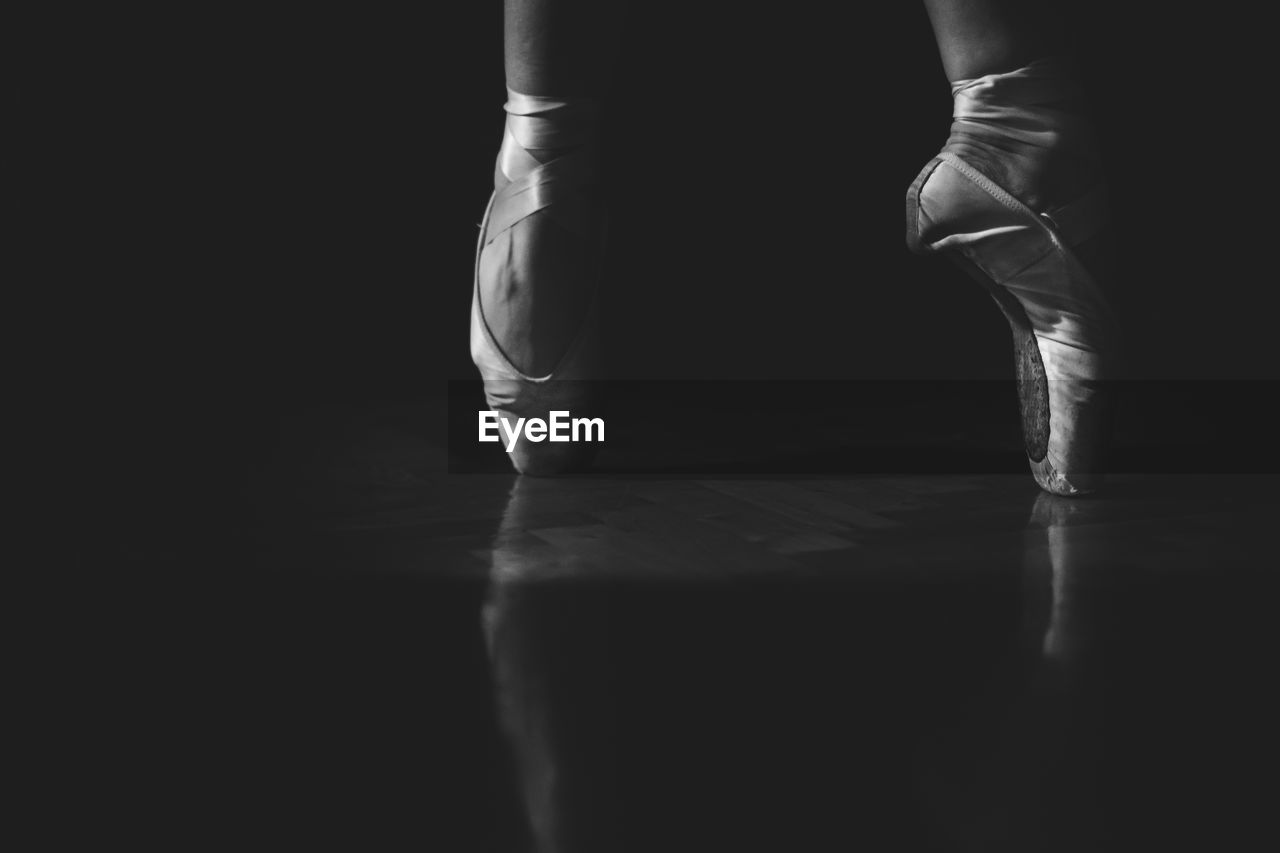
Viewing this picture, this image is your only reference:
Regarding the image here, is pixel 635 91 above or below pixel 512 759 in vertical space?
above

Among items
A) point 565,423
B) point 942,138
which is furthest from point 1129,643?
point 942,138

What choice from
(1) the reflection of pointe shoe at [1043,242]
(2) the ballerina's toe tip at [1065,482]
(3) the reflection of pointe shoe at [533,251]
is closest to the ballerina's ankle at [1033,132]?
(1) the reflection of pointe shoe at [1043,242]

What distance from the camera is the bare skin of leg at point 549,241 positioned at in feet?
3.91

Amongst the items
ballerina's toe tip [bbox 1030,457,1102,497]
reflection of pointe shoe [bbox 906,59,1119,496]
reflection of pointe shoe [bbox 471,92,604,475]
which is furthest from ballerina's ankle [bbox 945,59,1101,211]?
reflection of pointe shoe [bbox 471,92,604,475]

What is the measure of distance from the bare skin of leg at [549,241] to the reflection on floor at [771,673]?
0.21 metres

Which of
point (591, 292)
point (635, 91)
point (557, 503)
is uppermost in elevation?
point (635, 91)

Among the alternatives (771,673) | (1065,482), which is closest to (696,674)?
(771,673)

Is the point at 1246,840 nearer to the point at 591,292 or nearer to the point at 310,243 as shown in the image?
the point at 591,292

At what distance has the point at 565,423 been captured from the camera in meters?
1.19

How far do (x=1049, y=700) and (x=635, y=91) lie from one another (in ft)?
5.50

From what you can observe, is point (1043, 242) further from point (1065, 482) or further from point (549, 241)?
point (549, 241)

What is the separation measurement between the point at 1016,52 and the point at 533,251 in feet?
1.29

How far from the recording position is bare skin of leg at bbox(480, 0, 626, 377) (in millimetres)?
1190

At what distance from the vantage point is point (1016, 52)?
1027 millimetres
